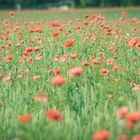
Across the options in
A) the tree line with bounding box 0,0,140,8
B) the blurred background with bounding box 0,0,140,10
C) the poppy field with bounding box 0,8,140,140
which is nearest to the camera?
the poppy field with bounding box 0,8,140,140

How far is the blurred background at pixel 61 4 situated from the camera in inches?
1811

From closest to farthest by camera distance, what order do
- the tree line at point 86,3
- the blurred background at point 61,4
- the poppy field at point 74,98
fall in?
the poppy field at point 74,98, the tree line at point 86,3, the blurred background at point 61,4

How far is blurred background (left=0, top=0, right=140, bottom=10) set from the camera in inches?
1811

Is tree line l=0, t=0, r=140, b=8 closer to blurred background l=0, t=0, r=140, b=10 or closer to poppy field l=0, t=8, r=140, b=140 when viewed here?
blurred background l=0, t=0, r=140, b=10

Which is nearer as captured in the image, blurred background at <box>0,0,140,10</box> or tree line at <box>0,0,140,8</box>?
tree line at <box>0,0,140,8</box>

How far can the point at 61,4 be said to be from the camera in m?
51.7

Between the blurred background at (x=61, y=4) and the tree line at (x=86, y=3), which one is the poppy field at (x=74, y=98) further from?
the tree line at (x=86, y=3)

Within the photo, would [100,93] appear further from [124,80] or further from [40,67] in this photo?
[40,67]

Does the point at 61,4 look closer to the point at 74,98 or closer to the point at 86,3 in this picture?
the point at 86,3

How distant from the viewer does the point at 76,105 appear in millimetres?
3109

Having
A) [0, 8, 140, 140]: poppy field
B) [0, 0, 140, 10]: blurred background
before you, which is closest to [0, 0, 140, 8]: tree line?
[0, 0, 140, 10]: blurred background

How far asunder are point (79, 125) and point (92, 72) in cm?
138

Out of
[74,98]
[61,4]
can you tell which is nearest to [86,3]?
[61,4]

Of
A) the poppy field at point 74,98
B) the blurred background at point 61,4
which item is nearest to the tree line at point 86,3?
the blurred background at point 61,4
